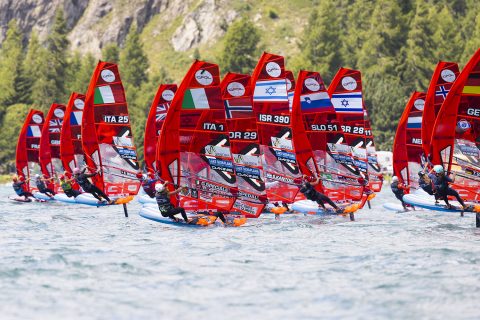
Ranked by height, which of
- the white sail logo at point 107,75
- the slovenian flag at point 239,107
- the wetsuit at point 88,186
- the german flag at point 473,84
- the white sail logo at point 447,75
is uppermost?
the white sail logo at point 107,75

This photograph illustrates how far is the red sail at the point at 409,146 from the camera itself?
33188 mm

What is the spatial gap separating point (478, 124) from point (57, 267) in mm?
12883

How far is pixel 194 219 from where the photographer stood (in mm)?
24297

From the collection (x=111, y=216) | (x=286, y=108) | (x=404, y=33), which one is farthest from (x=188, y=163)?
(x=404, y=33)

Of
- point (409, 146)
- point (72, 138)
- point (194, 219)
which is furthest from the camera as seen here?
point (72, 138)

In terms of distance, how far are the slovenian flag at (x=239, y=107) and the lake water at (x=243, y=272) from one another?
3.50 metres

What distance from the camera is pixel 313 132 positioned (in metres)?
29.3

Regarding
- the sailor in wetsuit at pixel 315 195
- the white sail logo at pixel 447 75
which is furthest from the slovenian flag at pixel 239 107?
the white sail logo at pixel 447 75

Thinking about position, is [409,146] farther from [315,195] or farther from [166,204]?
[166,204]

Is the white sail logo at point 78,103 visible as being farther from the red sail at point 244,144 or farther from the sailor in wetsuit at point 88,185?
the red sail at point 244,144

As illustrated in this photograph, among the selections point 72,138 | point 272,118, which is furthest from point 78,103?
point 272,118

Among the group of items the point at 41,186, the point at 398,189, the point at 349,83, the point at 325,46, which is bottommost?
the point at 41,186

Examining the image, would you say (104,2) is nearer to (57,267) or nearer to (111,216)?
(111,216)

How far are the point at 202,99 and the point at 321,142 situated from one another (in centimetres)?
645
